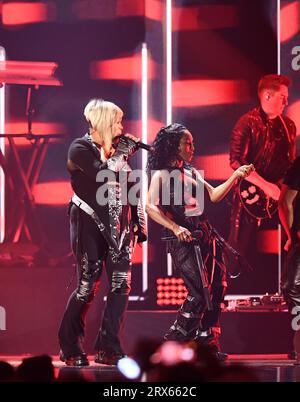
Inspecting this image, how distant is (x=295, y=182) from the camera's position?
653 centimetres

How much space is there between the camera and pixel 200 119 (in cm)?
690

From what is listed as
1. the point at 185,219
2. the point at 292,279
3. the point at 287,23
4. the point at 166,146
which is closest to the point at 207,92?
the point at 166,146

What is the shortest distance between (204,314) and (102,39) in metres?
2.24

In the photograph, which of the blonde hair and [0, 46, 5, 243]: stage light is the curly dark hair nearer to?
the blonde hair

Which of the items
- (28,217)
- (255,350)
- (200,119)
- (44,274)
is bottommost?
(255,350)

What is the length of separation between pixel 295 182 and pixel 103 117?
1.48 metres

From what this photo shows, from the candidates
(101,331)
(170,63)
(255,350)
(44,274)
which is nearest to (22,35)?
(170,63)

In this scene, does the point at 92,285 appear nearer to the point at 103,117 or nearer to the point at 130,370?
the point at 103,117

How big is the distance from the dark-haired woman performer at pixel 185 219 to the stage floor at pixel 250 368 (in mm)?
317

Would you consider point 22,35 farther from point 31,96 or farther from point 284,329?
point 284,329

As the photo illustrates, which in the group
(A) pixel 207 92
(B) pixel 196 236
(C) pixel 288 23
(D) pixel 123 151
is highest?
(C) pixel 288 23

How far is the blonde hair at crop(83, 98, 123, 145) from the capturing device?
6.25 meters

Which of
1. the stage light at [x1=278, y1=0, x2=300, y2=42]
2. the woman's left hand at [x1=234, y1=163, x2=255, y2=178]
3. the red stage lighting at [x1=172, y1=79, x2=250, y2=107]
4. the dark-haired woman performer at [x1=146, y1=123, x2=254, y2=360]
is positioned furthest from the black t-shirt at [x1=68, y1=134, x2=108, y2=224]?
the stage light at [x1=278, y1=0, x2=300, y2=42]

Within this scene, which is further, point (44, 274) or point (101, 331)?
point (44, 274)
